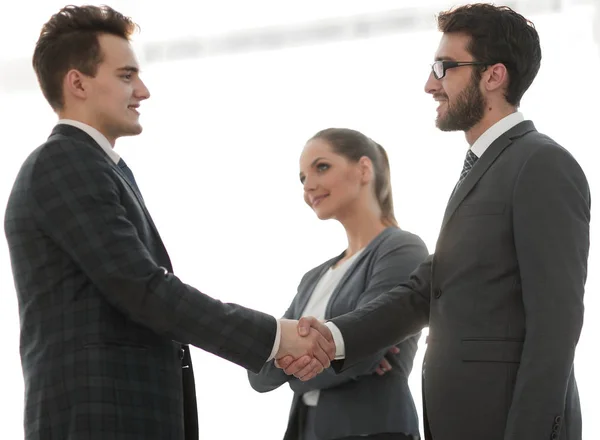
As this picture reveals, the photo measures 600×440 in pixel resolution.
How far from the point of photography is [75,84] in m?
2.26

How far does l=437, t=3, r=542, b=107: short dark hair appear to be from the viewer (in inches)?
88.0

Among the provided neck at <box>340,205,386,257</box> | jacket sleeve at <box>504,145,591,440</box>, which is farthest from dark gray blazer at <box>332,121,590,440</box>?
neck at <box>340,205,386,257</box>

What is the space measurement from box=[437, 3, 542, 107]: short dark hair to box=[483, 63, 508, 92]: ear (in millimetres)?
12

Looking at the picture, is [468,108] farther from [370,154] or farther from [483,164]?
[370,154]

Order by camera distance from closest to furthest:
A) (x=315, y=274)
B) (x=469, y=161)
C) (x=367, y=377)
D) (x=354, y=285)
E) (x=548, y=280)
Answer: (x=548, y=280) → (x=469, y=161) → (x=367, y=377) → (x=354, y=285) → (x=315, y=274)

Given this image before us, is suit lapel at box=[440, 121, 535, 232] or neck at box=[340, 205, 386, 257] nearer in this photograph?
suit lapel at box=[440, 121, 535, 232]

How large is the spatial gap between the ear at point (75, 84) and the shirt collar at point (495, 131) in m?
0.92

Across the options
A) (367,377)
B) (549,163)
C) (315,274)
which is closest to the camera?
(549,163)

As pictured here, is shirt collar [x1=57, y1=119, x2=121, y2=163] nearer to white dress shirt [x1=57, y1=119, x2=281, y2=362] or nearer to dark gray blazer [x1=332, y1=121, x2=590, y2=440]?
white dress shirt [x1=57, y1=119, x2=281, y2=362]

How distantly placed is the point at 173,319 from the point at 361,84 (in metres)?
2.02

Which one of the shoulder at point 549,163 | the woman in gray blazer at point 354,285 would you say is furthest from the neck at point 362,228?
the shoulder at point 549,163

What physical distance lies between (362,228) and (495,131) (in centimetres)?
68

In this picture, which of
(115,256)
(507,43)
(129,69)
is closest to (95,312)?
(115,256)

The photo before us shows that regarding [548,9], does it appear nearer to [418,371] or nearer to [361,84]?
[361,84]
